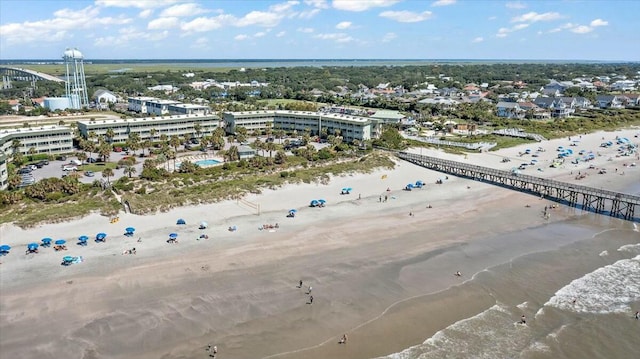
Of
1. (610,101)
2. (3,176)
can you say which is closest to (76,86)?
(3,176)

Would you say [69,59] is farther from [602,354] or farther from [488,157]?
[602,354]

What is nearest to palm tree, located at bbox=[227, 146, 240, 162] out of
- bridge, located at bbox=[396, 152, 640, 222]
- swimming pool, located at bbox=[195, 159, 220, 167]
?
swimming pool, located at bbox=[195, 159, 220, 167]

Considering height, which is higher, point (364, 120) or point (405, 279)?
point (364, 120)

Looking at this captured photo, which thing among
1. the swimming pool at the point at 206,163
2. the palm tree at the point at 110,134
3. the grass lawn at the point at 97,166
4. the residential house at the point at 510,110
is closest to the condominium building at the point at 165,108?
the palm tree at the point at 110,134

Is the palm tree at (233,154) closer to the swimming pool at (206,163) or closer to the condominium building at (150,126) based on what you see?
the swimming pool at (206,163)

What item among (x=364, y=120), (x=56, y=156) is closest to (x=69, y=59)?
(x=56, y=156)

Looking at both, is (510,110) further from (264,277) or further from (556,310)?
(264,277)
